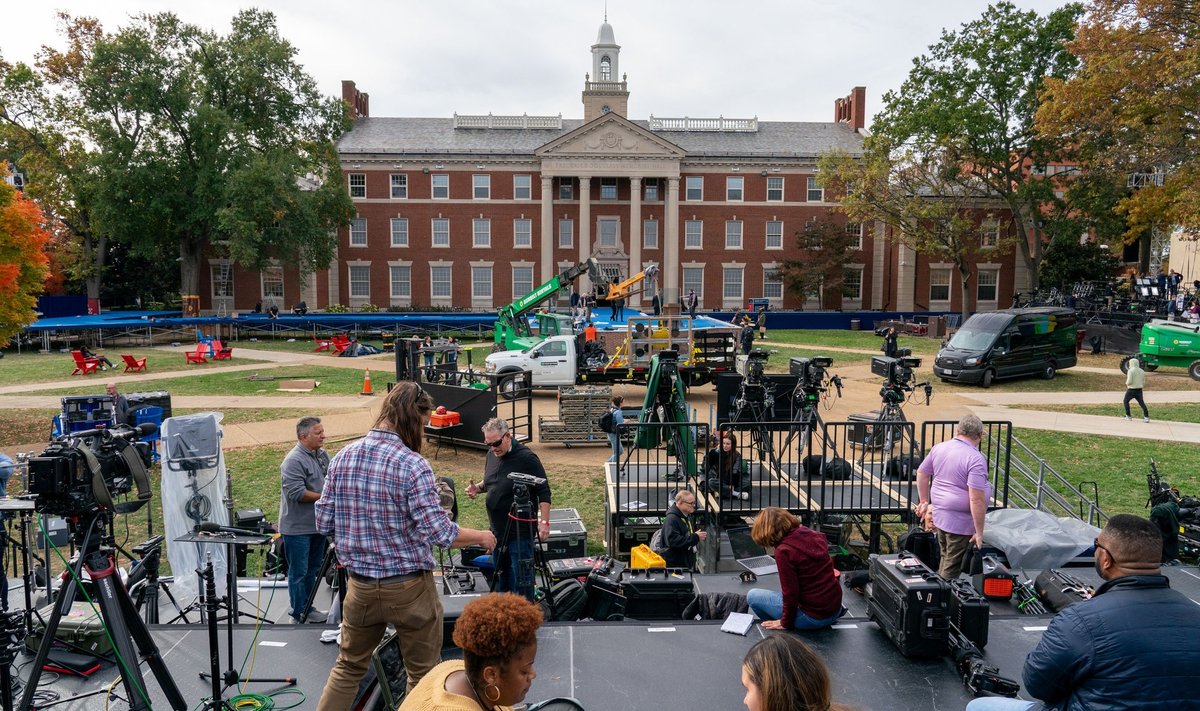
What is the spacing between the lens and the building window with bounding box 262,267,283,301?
5169 cm

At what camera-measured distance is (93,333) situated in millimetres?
35531

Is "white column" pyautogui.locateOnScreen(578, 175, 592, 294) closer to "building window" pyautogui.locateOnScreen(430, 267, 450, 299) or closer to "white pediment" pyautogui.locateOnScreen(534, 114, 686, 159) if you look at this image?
"white pediment" pyautogui.locateOnScreen(534, 114, 686, 159)

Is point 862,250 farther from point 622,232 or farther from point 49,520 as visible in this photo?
point 49,520

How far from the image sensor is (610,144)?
50.6 m

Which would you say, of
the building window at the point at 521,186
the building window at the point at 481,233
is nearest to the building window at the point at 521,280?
the building window at the point at 481,233

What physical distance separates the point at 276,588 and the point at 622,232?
46.6m

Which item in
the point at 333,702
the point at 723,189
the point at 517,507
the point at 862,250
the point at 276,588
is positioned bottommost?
the point at 276,588

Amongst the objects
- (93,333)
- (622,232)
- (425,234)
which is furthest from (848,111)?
(93,333)

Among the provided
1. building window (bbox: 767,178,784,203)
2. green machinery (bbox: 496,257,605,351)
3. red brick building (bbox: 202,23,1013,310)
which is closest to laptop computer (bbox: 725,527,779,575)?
green machinery (bbox: 496,257,605,351)

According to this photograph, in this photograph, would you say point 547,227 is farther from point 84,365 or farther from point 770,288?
point 84,365

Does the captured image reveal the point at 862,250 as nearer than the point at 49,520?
No

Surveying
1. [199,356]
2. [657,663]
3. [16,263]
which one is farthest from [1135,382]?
[199,356]

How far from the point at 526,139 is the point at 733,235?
51.2 ft

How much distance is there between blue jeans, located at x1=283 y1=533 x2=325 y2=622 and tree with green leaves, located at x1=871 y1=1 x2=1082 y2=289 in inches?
1449
